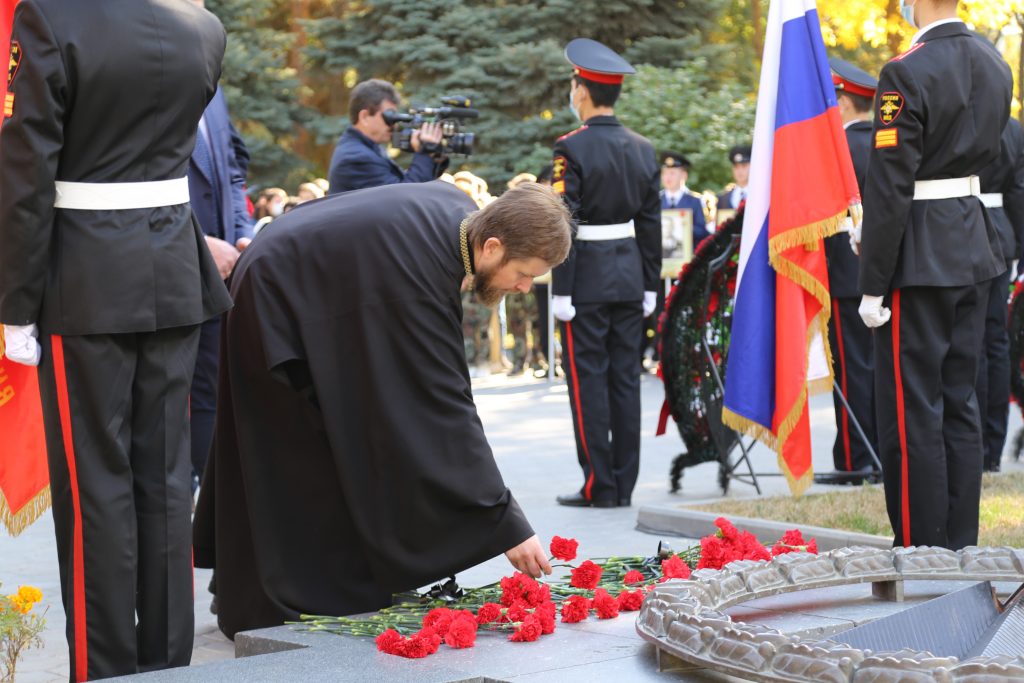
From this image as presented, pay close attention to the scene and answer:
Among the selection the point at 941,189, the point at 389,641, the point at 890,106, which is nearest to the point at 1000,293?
the point at 941,189

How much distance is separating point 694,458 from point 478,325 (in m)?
7.89

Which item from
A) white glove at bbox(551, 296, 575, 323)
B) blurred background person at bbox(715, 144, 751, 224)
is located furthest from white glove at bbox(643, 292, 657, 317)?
blurred background person at bbox(715, 144, 751, 224)

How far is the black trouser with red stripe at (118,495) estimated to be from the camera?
14.4 feet

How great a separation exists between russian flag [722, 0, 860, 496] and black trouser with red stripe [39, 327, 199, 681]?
3483 mm

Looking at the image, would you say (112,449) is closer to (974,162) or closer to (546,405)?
(974,162)

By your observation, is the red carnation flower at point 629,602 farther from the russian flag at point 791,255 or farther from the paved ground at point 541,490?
the russian flag at point 791,255

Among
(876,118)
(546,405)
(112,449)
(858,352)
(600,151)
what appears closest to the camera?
(112,449)

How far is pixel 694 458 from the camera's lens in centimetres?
852

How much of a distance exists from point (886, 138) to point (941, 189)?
1.10 feet

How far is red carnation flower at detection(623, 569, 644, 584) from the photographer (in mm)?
5027

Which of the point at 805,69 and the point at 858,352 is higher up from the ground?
the point at 805,69

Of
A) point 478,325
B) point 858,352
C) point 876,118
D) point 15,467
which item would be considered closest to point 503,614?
point 15,467

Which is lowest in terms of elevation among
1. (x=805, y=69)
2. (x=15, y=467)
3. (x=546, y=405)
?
(x=546, y=405)

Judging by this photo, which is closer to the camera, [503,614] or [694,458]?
[503,614]
